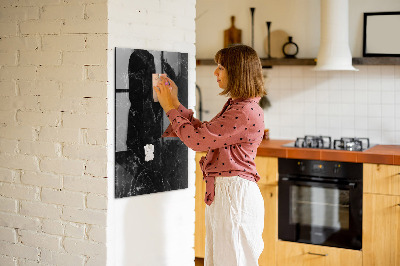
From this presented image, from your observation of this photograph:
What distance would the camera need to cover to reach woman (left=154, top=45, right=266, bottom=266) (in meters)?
2.63

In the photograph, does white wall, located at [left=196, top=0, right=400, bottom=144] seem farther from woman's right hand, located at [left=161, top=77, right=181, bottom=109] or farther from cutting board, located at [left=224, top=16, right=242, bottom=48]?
woman's right hand, located at [left=161, top=77, right=181, bottom=109]

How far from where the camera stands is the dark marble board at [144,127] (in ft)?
9.29

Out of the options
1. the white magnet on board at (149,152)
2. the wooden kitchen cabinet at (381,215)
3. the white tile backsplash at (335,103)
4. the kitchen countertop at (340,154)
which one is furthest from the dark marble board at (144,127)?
the white tile backsplash at (335,103)

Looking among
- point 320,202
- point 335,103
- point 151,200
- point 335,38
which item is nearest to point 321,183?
point 320,202

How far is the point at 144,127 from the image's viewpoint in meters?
2.94

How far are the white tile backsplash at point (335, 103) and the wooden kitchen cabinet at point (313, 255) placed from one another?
3.17ft

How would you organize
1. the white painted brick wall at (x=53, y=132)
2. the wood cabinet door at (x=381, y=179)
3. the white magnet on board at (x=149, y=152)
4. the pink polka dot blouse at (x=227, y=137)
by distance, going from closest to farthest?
the pink polka dot blouse at (x=227, y=137) → the white painted brick wall at (x=53, y=132) → the white magnet on board at (x=149, y=152) → the wood cabinet door at (x=381, y=179)

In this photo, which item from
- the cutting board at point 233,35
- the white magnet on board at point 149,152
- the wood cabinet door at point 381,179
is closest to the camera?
the white magnet on board at point 149,152

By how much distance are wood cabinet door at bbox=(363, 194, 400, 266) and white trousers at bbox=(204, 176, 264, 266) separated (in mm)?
1431

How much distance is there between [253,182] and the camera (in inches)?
109

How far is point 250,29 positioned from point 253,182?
241cm

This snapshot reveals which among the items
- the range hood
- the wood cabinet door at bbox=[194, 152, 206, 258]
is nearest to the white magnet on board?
the wood cabinet door at bbox=[194, 152, 206, 258]

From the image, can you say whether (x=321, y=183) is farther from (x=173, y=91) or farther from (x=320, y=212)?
(x=173, y=91)

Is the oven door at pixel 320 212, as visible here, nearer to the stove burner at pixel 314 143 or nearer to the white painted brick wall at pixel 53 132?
the stove burner at pixel 314 143
